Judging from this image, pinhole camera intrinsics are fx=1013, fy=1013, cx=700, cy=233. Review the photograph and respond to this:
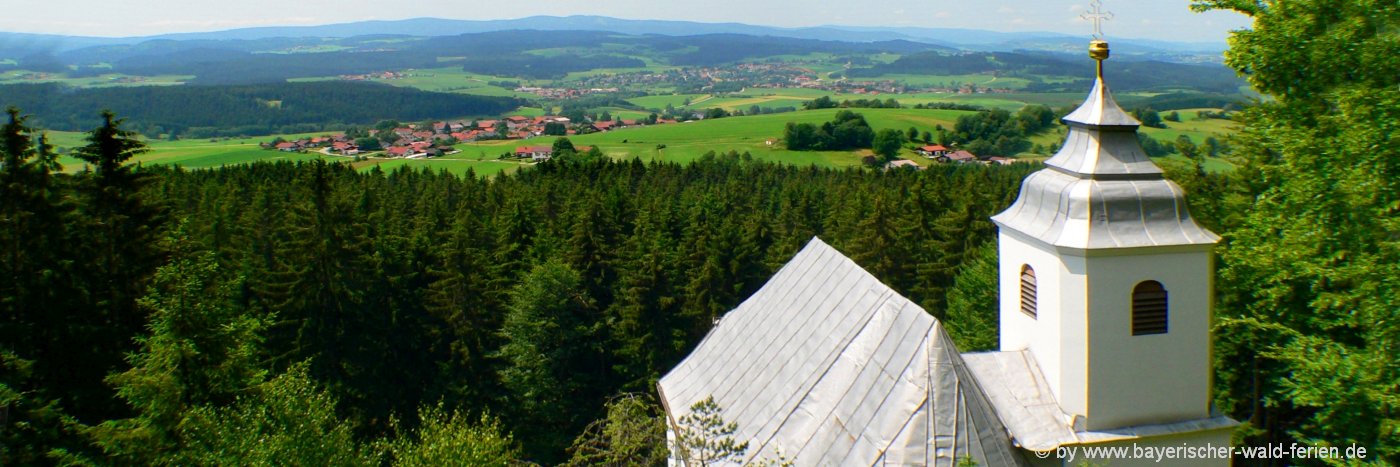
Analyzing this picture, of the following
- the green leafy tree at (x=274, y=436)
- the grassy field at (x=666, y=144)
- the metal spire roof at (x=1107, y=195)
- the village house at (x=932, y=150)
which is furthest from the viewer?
the village house at (x=932, y=150)

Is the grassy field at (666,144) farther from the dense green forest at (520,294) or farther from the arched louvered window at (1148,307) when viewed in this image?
the arched louvered window at (1148,307)

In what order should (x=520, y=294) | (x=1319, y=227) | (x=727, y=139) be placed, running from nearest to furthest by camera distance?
(x=1319, y=227) < (x=520, y=294) < (x=727, y=139)

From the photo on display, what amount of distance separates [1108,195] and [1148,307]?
162 centimetres

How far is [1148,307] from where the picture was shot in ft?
44.2

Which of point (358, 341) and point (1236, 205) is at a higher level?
point (1236, 205)

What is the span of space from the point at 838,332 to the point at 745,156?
2936 inches

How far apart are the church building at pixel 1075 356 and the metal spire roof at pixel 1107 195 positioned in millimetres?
19

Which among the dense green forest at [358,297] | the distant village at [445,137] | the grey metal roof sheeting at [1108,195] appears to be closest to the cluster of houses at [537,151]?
the distant village at [445,137]

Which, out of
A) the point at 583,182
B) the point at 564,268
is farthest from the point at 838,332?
the point at 583,182

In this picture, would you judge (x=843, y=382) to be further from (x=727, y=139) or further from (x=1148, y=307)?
(x=727, y=139)

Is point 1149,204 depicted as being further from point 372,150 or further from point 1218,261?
point 372,150

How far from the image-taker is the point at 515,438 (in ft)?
107

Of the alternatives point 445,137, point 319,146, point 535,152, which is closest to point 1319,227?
point 535,152

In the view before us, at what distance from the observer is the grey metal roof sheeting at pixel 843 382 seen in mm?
12781
